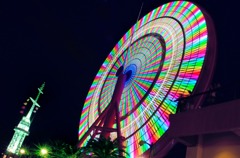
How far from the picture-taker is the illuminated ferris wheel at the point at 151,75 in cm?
1469

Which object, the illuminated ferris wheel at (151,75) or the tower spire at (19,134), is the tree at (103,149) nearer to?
the illuminated ferris wheel at (151,75)

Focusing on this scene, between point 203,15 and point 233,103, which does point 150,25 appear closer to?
point 203,15

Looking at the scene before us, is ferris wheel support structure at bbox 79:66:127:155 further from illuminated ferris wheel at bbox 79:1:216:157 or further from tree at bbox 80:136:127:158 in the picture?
tree at bbox 80:136:127:158

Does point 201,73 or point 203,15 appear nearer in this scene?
point 201,73

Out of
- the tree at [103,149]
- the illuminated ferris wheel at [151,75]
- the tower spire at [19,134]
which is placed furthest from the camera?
the tower spire at [19,134]

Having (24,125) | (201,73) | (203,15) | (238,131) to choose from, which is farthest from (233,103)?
(24,125)

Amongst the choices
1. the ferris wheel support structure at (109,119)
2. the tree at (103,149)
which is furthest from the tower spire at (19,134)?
the tree at (103,149)

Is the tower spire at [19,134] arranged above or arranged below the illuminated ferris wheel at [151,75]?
above

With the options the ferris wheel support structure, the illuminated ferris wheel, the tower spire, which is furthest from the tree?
the tower spire

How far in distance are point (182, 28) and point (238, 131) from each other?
429 inches

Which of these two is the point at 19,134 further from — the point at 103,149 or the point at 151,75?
the point at 103,149

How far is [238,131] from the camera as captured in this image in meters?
6.82

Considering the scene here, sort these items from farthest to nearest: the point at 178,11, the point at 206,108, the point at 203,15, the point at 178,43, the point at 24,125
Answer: the point at 24,125, the point at 178,11, the point at 178,43, the point at 203,15, the point at 206,108

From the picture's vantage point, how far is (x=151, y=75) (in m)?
18.0
